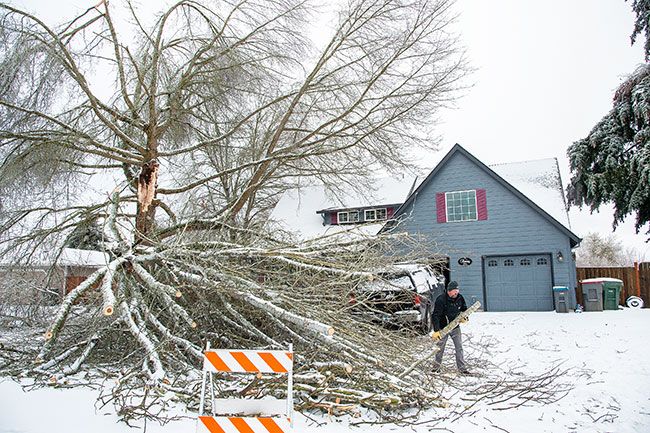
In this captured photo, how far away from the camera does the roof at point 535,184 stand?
59.5 ft

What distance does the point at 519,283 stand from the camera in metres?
18.2

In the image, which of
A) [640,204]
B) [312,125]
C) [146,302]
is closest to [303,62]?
[312,125]

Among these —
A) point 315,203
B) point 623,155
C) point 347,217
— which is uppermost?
point 623,155

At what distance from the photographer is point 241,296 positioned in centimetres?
616

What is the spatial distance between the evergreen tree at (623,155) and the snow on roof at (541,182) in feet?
3.25

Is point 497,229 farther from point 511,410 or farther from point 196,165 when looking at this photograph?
point 511,410

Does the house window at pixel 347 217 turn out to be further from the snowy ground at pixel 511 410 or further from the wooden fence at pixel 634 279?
the snowy ground at pixel 511 410

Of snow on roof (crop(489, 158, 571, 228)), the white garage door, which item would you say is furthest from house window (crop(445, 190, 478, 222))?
the white garage door

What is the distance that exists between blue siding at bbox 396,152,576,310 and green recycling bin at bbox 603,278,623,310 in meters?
1.20

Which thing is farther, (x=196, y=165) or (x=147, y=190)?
(x=196, y=165)

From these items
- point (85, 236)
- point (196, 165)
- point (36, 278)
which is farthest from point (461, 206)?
point (36, 278)

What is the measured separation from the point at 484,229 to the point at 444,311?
1254 centimetres

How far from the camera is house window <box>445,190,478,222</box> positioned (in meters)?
19.4

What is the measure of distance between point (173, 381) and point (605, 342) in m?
9.26
